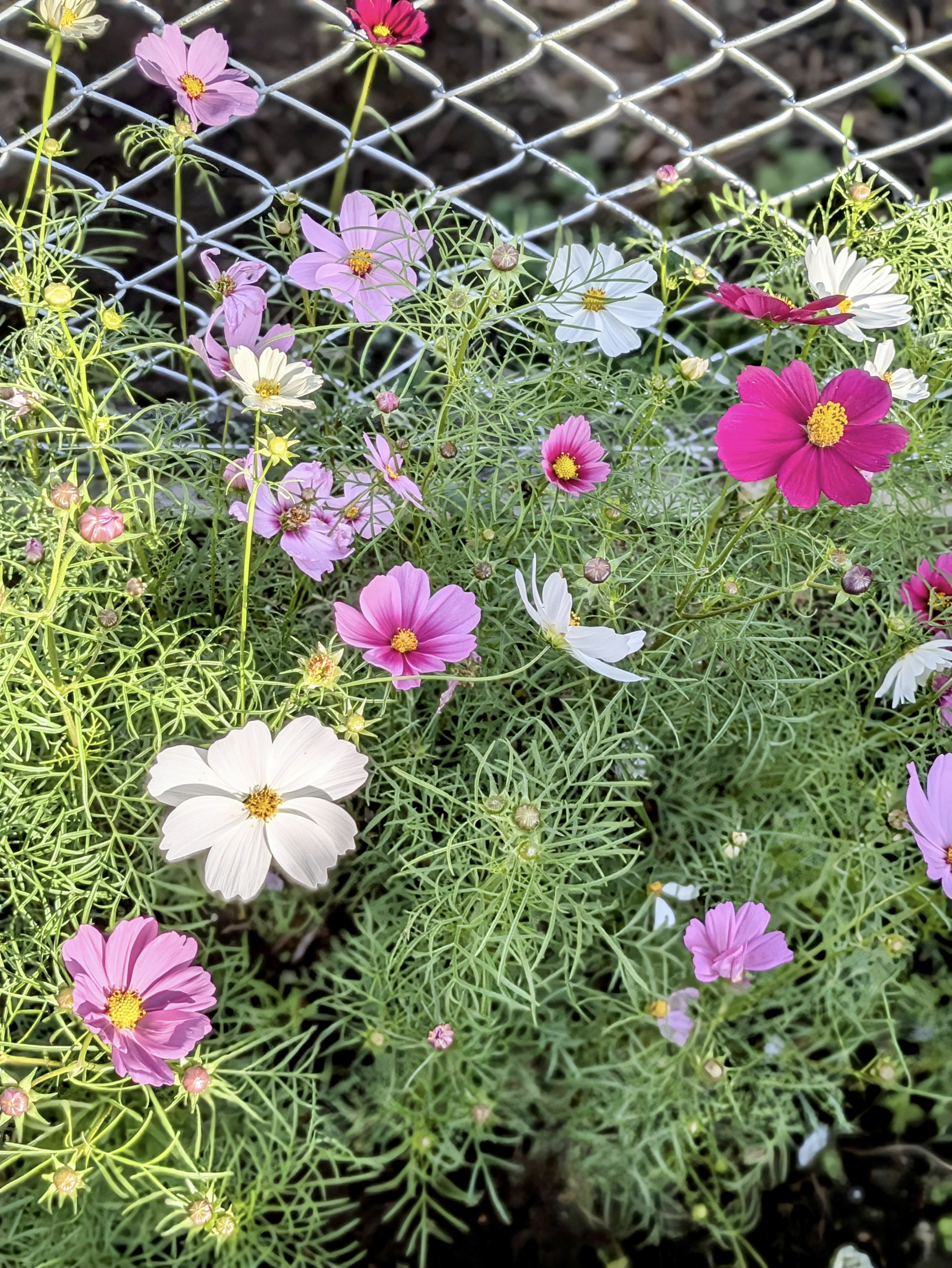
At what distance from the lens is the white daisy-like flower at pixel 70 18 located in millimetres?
724

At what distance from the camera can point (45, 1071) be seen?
3.14 feet

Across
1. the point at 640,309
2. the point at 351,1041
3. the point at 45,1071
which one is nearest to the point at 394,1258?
the point at 351,1041

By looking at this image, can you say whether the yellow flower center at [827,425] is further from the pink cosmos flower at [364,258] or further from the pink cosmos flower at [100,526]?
the pink cosmos flower at [100,526]

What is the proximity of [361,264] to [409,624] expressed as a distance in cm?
34

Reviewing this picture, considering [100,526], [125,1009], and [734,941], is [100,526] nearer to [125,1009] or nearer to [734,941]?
[125,1009]

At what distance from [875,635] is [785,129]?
113 cm

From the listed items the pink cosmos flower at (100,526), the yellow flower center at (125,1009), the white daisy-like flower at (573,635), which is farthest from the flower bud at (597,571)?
the yellow flower center at (125,1009)

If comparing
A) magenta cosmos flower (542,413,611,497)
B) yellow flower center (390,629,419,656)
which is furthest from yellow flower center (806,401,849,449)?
yellow flower center (390,629,419,656)

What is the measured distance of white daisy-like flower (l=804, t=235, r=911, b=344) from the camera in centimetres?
92

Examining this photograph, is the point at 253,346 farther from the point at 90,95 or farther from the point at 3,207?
the point at 90,95

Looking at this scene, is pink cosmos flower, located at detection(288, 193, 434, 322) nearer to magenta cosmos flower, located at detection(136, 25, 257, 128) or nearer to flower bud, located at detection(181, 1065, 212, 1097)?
magenta cosmos flower, located at detection(136, 25, 257, 128)

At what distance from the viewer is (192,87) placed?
87cm

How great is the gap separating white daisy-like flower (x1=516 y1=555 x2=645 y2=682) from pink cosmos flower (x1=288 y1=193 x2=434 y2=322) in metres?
0.29

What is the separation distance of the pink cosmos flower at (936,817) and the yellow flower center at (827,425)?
0.81ft
